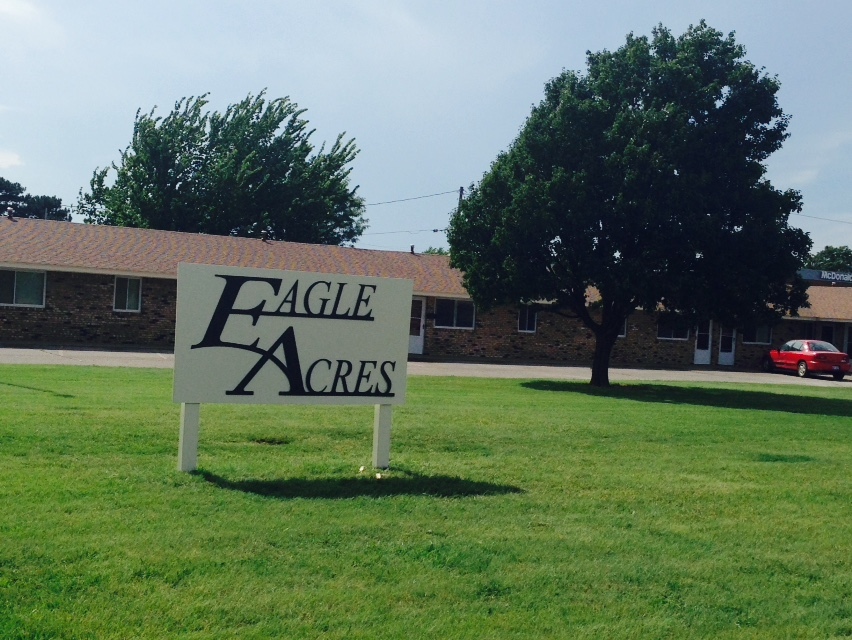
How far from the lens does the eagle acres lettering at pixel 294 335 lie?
8.23m

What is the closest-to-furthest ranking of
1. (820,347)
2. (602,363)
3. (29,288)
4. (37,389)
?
(37,389) → (602,363) → (29,288) → (820,347)

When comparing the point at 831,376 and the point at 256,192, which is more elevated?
the point at 256,192

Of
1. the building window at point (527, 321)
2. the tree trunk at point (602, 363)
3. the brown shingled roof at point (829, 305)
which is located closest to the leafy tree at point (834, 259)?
the brown shingled roof at point (829, 305)

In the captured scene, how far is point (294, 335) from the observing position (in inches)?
335

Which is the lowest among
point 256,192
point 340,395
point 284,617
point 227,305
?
point 284,617

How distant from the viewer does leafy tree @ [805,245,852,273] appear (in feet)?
311

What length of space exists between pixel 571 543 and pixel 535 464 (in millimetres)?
3108

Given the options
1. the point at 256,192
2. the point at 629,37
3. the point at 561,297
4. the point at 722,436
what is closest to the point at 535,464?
the point at 722,436

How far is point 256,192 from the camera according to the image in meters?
49.6

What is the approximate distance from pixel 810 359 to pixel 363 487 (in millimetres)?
32637

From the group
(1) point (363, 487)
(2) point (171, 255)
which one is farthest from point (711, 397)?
(2) point (171, 255)

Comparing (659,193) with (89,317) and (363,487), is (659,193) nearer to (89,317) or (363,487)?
(363,487)

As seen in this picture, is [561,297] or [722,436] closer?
[722,436]

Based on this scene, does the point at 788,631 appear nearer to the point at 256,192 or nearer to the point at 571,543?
the point at 571,543
